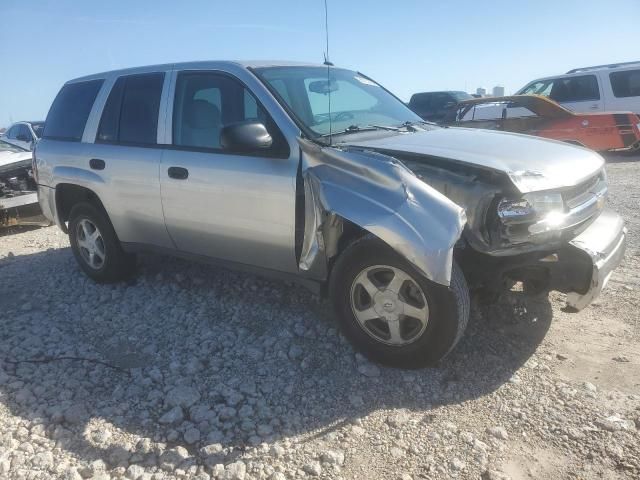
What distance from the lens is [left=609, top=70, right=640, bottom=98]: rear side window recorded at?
12195 mm

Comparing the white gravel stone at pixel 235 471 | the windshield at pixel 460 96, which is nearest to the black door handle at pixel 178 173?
the white gravel stone at pixel 235 471

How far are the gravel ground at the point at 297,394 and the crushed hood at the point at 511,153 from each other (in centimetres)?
108

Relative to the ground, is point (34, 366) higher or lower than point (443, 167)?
lower

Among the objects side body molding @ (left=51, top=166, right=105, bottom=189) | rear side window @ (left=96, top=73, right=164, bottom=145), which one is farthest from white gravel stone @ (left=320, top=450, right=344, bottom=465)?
side body molding @ (left=51, top=166, right=105, bottom=189)

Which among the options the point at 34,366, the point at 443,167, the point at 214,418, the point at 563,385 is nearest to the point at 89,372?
the point at 34,366

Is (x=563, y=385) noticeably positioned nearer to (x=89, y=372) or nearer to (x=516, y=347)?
(x=516, y=347)

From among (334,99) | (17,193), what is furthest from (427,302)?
(17,193)

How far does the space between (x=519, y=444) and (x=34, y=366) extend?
115 inches

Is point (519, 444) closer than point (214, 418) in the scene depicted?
Yes

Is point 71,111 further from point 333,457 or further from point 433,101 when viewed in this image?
point 433,101

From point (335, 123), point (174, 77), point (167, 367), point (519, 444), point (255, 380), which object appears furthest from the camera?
point (174, 77)

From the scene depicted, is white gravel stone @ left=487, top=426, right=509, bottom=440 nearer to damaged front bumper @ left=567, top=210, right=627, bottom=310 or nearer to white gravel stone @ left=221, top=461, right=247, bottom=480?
damaged front bumper @ left=567, top=210, right=627, bottom=310

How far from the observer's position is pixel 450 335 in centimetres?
295

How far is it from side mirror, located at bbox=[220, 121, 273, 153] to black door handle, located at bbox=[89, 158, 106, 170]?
5.58 ft
